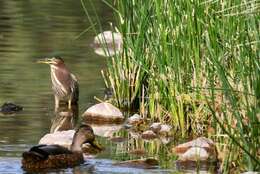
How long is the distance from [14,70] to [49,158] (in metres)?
5.90

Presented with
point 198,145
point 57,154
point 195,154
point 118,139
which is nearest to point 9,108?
point 118,139

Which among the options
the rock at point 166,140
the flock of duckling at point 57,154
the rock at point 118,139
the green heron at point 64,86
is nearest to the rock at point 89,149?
the flock of duckling at point 57,154

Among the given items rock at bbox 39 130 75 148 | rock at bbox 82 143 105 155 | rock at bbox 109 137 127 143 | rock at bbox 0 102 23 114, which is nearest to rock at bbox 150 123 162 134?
rock at bbox 109 137 127 143

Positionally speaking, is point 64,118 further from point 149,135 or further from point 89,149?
point 89,149

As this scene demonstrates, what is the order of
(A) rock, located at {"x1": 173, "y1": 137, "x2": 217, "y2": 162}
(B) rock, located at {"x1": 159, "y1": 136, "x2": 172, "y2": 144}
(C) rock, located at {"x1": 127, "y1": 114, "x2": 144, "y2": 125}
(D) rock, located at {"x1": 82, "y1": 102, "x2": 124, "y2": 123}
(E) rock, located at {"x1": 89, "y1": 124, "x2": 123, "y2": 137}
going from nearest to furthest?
1. (A) rock, located at {"x1": 173, "y1": 137, "x2": 217, "y2": 162}
2. (B) rock, located at {"x1": 159, "y1": 136, "x2": 172, "y2": 144}
3. (E) rock, located at {"x1": 89, "y1": 124, "x2": 123, "y2": 137}
4. (C) rock, located at {"x1": 127, "y1": 114, "x2": 144, "y2": 125}
5. (D) rock, located at {"x1": 82, "y1": 102, "x2": 124, "y2": 123}

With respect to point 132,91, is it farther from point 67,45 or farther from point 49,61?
point 67,45

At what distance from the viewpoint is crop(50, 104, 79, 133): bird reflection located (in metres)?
12.3

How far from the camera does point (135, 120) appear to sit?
39.7 feet

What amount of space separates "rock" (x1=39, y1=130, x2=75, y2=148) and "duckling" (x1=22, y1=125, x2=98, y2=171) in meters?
0.37

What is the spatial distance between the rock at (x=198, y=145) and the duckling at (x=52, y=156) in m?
0.88

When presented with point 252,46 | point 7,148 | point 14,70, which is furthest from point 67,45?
point 252,46

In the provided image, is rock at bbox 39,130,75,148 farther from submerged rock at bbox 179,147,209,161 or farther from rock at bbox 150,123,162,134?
submerged rock at bbox 179,147,209,161

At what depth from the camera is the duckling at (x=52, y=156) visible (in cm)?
957

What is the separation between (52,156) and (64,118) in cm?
313
